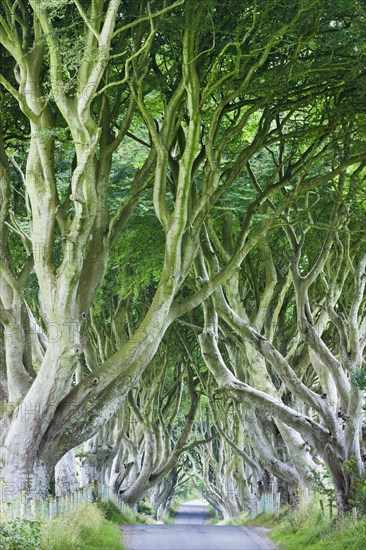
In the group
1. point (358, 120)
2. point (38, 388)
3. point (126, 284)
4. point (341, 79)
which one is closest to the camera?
point (38, 388)

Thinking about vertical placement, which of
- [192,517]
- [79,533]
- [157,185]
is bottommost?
[79,533]

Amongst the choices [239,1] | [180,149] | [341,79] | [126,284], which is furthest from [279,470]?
[239,1]

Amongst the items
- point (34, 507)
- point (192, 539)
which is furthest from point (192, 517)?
point (34, 507)

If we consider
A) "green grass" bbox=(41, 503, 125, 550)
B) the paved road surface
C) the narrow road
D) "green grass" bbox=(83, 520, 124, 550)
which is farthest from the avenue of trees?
the paved road surface

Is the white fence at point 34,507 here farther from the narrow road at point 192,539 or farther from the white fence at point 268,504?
the white fence at point 268,504

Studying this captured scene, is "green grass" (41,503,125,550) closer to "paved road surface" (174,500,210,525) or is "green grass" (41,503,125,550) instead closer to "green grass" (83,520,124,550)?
"green grass" (83,520,124,550)

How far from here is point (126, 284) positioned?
2214cm

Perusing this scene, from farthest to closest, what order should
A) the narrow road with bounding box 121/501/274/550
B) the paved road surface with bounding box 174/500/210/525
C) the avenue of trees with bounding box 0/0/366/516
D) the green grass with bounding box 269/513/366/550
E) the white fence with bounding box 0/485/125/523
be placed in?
the paved road surface with bounding box 174/500/210/525 < the narrow road with bounding box 121/501/274/550 < the green grass with bounding box 269/513/366/550 < the avenue of trees with bounding box 0/0/366/516 < the white fence with bounding box 0/485/125/523

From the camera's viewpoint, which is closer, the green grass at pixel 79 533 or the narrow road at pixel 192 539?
the green grass at pixel 79 533

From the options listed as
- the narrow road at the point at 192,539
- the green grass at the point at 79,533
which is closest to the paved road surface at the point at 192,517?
the narrow road at the point at 192,539

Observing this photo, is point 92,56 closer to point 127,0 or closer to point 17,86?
point 127,0

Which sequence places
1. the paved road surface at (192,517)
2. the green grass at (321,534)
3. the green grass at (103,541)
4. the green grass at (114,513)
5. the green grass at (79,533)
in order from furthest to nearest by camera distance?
the paved road surface at (192,517) < the green grass at (114,513) < the green grass at (103,541) < the green grass at (321,534) < the green grass at (79,533)

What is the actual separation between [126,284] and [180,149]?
6.44 meters

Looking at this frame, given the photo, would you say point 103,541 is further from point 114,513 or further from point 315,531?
point 114,513
